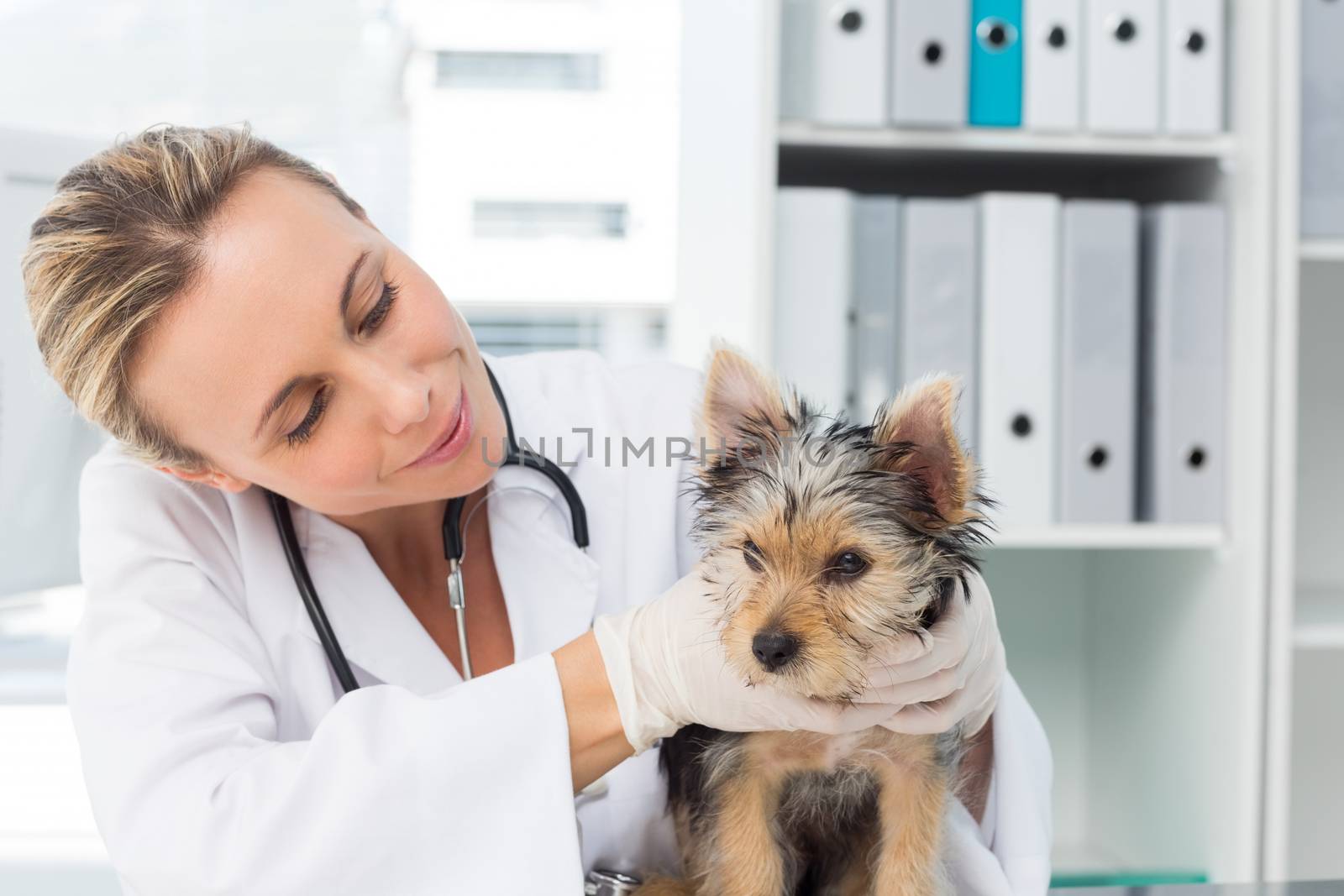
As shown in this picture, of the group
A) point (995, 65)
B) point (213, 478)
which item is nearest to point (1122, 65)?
point (995, 65)

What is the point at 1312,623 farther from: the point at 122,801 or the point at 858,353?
the point at 122,801

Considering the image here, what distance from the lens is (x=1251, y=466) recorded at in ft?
6.09

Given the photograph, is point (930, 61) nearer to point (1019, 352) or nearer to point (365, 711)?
point (1019, 352)

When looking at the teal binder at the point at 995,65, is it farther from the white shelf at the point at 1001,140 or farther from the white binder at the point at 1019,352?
the white binder at the point at 1019,352

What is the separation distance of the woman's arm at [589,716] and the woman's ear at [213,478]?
1.47 ft

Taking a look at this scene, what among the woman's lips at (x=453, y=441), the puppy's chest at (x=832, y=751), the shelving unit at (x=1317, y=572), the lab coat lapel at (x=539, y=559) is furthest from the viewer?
the shelving unit at (x=1317, y=572)

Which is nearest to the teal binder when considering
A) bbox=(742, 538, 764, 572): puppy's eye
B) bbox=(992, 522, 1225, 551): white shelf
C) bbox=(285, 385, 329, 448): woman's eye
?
bbox=(992, 522, 1225, 551): white shelf

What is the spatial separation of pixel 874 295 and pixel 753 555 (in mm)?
985

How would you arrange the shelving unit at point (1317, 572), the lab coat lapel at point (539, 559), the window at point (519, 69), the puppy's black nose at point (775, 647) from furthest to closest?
the window at point (519, 69) < the shelving unit at point (1317, 572) < the lab coat lapel at point (539, 559) < the puppy's black nose at point (775, 647)

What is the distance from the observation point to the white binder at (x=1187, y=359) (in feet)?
6.12

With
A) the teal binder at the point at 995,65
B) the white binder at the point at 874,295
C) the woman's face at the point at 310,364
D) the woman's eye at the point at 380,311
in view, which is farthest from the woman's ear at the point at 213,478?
the teal binder at the point at 995,65

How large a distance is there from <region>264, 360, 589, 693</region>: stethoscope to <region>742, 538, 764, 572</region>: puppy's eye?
35 centimetres

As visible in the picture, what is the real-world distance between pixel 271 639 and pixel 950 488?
783 millimetres

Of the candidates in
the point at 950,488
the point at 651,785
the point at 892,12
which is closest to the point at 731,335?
the point at 892,12
